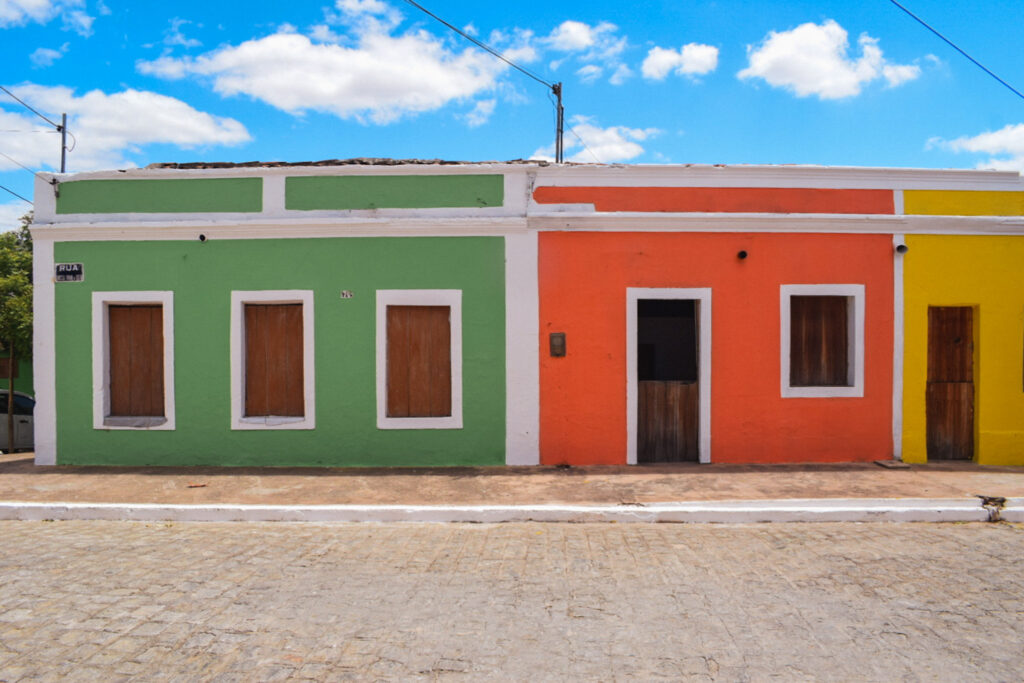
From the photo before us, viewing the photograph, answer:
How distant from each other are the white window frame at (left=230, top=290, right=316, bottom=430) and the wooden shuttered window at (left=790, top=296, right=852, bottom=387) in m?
5.84

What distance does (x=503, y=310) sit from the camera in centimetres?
738

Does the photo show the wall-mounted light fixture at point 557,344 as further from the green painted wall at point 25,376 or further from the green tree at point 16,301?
the green painted wall at point 25,376

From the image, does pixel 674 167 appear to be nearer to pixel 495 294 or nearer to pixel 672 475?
pixel 495 294

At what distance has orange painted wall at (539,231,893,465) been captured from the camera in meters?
7.39

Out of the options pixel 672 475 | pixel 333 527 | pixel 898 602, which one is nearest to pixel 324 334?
pixel 333 527

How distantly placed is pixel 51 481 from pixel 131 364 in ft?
5.10

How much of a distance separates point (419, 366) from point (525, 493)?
2.14 m

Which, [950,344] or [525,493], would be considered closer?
[525,493]

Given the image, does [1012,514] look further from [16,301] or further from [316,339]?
[16,301]

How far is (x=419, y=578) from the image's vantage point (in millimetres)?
4277

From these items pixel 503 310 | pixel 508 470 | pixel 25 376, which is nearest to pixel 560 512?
pixel 508 470

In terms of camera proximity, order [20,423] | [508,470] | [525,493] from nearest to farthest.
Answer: [525,493], [508,470], [20,423]

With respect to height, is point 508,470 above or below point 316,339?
below

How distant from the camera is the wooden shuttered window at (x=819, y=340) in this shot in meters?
7.72
